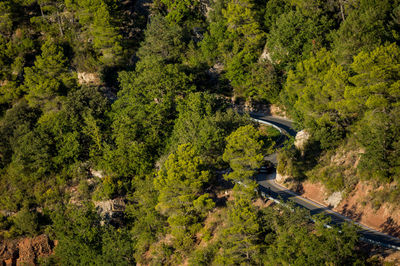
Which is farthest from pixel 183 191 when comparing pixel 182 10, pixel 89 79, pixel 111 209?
pixel 182 10

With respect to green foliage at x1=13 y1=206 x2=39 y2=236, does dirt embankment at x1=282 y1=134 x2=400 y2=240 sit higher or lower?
higher

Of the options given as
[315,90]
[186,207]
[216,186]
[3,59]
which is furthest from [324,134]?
[3,59]

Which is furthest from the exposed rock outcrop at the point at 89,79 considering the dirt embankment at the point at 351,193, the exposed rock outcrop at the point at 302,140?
the dirt embankment at the point at 351,193

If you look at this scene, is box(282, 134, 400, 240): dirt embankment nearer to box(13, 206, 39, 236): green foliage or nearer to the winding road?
the winding road

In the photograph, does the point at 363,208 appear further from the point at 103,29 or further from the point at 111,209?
the point at 103,29

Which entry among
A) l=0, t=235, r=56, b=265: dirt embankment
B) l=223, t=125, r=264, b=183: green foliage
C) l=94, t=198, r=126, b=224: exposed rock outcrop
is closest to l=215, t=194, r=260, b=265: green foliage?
l=223, t=125, r=264, b=183: green foliage

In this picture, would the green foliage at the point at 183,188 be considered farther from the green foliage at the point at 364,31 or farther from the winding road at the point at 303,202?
the green foliage at the point at 364,31

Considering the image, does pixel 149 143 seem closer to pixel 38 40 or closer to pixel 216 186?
pixel 216 186

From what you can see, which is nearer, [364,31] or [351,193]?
[351,193]
